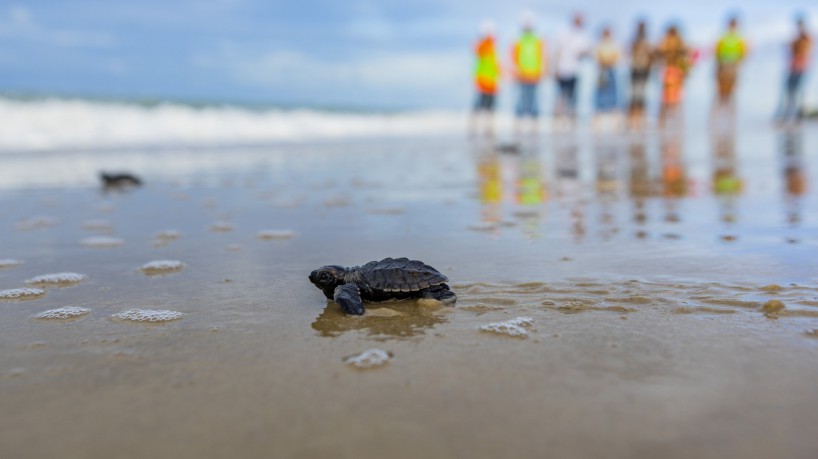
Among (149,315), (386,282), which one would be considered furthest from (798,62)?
(149,315)

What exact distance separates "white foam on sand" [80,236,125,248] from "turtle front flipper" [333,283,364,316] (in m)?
1.92

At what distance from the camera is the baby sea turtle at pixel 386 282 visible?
2.28 meters

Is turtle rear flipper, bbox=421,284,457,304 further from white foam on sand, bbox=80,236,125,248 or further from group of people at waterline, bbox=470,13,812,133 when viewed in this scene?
group of people at waterline, bbox=470,13,812,133

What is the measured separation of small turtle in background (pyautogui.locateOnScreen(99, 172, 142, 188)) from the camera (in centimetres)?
632

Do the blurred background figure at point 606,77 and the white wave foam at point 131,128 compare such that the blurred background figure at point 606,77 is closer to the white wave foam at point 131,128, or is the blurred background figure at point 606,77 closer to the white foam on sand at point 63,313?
the white wave foam at point 131,128

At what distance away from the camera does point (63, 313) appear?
2.25 metres

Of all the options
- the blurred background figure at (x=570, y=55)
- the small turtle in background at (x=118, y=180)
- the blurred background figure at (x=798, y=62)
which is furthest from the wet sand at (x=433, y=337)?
the blurred background figure at (x=798, y=62)

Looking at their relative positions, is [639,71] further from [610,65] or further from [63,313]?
[63,313]

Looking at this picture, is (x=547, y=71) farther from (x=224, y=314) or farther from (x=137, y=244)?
(x=224, y=314)

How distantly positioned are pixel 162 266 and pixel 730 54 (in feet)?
45.0

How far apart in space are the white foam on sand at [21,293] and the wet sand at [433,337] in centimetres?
4

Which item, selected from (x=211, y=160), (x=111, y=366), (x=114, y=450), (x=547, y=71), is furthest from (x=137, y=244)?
(x=547, y=71)

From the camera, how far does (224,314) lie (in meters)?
2.24

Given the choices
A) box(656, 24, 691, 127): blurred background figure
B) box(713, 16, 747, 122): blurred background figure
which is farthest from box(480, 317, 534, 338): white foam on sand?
box(713, 16, 747, 122): blurred background figure
